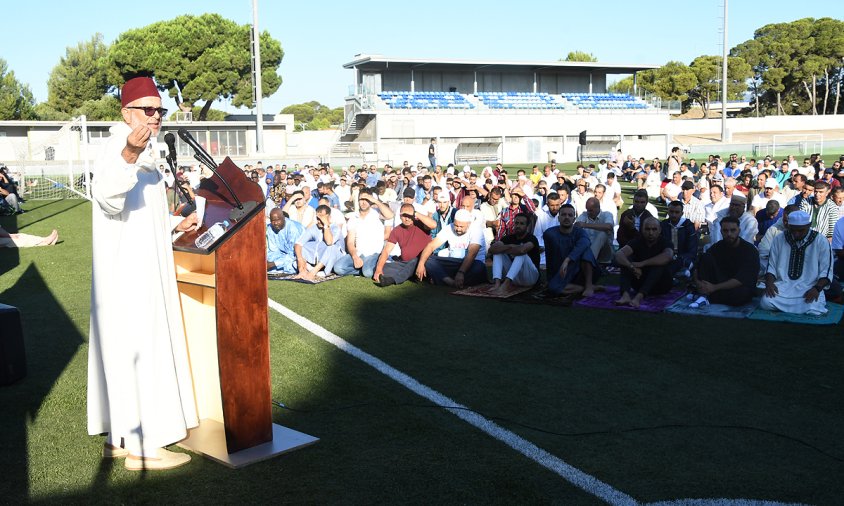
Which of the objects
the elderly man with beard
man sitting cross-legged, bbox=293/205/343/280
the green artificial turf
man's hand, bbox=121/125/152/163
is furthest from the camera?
the elderly man with beard

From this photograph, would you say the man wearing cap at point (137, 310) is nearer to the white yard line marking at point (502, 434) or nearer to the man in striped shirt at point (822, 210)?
the white yard line marking at point (502, 434)

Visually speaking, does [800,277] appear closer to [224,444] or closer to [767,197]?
[767,197]

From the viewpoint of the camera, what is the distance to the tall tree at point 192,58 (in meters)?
56.3

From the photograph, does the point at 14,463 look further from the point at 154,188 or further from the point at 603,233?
the point at 603,233

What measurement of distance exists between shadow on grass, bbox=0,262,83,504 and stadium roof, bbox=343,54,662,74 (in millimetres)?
Result: 42957

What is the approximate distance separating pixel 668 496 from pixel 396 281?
6.34 m

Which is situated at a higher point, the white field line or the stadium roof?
the stadium roof

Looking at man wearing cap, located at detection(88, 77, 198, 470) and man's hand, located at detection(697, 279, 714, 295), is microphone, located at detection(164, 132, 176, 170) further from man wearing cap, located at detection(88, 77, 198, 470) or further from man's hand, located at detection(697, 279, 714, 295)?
man's hand, located at detection(697, 279, 714, 295)

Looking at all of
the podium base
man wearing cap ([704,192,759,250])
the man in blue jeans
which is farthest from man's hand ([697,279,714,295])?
the podium base

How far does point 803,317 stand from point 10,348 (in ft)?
21.9

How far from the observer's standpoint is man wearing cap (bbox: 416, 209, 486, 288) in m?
9.66

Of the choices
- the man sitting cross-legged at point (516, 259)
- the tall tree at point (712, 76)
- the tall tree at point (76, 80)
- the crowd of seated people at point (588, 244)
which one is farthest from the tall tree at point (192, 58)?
the man sitting cross-legged at point (516, 259)

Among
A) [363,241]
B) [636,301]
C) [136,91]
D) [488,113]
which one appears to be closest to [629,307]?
[636,301]

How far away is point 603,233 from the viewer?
428 inches
